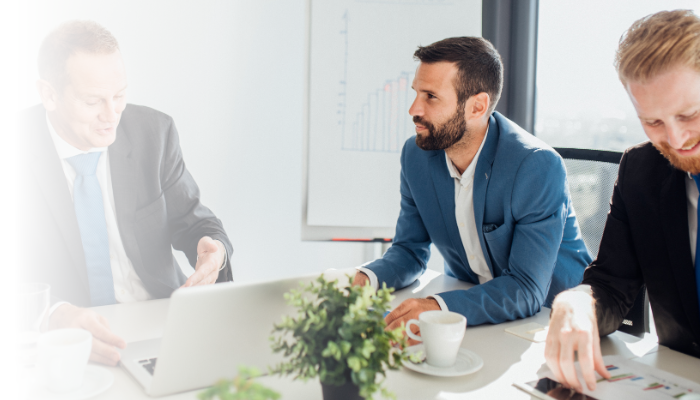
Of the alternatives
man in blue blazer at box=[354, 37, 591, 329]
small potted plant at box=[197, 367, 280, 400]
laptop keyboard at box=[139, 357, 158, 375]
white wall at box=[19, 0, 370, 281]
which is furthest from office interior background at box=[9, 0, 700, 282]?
small potted plant at box=[197, 367, 280, 400]

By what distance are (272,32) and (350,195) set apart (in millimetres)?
769

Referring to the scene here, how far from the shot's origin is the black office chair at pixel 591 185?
1.57 metres

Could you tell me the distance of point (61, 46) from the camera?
1560 mm

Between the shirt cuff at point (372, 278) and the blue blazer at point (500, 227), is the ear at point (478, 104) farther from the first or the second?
the shirt cuff at point (372, 278)

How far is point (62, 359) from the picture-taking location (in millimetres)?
743

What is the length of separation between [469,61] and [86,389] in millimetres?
1413

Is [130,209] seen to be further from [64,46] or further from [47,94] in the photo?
[64,46]

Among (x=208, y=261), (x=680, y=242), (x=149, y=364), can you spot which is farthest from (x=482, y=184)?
(x=149, y=364)

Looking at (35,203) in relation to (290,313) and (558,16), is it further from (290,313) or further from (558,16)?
(558,16)

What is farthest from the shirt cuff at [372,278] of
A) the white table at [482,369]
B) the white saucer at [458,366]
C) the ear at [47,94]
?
the ear at [47,94]

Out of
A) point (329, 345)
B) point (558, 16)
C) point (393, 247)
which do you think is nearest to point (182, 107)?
→ point (393, 247)

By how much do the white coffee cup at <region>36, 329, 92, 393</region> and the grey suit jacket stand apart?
2.81 feet

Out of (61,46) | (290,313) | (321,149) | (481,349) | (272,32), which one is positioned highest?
(272,32)

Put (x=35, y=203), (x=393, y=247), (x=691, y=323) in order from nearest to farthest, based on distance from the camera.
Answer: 1. (x=691, y=323)
2. (x=35, y=203)
3. (x=393, y=247)
